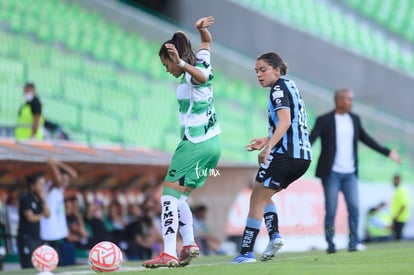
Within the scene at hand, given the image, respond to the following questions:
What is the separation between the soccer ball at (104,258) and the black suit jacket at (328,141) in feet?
14.8

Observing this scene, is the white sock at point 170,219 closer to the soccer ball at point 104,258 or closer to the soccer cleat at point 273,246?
the soccer ball at point 104,258

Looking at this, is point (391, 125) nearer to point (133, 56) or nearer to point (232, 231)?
point (133, 56)

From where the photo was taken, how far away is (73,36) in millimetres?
26234

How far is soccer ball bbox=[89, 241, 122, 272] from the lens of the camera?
9117 mm

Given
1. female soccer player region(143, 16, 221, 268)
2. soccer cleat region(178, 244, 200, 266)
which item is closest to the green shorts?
female soccer player region(143, 16, 221, 268)

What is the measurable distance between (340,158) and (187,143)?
4326 millimetres

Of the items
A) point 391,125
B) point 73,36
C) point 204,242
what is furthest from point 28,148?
point 391,125

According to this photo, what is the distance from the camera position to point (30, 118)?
17.8 meters

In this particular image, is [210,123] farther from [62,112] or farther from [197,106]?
[62,112]

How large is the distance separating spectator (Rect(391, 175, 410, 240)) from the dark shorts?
1364cm

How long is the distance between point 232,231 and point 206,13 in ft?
40.3

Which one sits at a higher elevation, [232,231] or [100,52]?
[100,52]

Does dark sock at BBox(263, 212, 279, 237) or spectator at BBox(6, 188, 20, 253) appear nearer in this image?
dark sock at BBox(263, 212, 279, 237)

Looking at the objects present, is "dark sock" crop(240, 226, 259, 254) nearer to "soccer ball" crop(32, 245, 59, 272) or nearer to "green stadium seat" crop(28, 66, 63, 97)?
"soccer ball" crop(32, 245, 59, 272)
